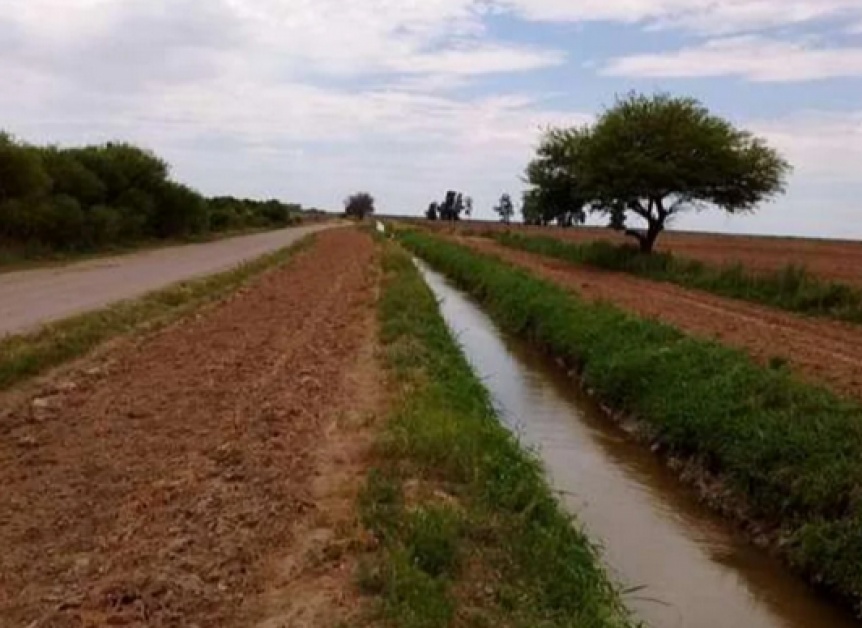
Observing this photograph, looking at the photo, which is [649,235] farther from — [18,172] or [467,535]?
[467,535]

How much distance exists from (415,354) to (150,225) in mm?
50237

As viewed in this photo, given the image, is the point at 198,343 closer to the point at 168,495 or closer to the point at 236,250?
the point at 168,495

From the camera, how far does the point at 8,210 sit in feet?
140

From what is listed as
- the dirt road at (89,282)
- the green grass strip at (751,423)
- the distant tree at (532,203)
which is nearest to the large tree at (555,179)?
the distant tree at (532,203)

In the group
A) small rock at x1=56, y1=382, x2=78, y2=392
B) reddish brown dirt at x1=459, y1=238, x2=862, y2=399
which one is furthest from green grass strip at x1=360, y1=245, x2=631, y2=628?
reddish brown dirt at x1=459, y1=238, x2=862, y2=399

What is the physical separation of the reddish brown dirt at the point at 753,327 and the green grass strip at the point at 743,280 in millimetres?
964

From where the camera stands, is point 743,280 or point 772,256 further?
point 772,256

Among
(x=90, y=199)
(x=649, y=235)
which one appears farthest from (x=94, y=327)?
(x=90, y=199)

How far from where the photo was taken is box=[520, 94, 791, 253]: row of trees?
4547 cm

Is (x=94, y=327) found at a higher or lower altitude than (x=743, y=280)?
lower

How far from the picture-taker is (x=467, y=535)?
8.27 m

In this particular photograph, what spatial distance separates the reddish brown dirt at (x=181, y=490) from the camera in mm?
6699

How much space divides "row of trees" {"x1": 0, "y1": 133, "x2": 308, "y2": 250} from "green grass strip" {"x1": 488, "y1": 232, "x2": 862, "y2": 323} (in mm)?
23812

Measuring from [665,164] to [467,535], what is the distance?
127 ft
